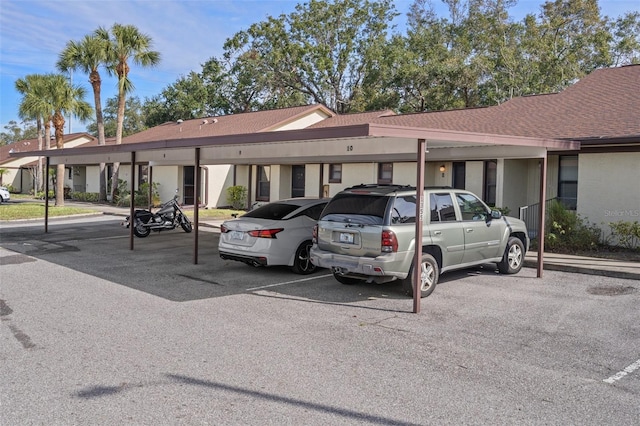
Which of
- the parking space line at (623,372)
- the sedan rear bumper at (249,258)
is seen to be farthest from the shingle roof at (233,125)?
the parking space line at (623,372)

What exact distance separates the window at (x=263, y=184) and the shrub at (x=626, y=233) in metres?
18.1

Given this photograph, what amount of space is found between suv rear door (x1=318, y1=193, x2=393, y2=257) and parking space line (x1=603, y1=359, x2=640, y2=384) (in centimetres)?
353

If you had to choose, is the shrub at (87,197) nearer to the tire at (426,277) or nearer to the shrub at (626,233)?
the shrub at (626,233)

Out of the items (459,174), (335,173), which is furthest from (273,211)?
(335,173)

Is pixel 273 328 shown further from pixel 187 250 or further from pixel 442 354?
pixel 187 250

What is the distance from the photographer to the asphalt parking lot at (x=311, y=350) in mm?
4473

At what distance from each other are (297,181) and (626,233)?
1705 centimetres

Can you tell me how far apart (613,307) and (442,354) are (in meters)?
3.82

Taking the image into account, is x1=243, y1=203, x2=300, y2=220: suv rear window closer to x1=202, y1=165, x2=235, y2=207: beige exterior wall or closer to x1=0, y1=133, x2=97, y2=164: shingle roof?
x1=202, y1=165, x2=235, y2=207: beige exterior wall

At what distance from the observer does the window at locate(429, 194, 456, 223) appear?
29.3 feet

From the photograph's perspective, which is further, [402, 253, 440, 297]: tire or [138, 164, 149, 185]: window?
[138, 164, 149, 185]: window

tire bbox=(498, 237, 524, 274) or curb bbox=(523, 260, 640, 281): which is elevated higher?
tire bbox=(498, 237, 524, 274)

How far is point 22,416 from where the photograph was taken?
4242 millimetres

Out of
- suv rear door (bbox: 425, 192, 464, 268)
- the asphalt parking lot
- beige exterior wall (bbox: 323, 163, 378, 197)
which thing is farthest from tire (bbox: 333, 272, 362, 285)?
beige exterior wall (bbox: 323, 163, 378, 197)
